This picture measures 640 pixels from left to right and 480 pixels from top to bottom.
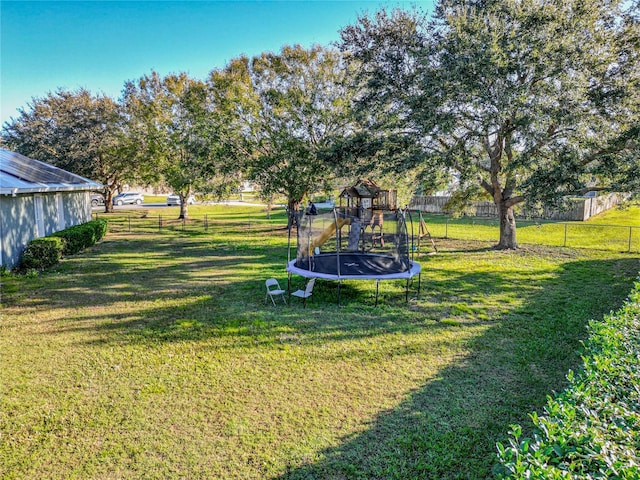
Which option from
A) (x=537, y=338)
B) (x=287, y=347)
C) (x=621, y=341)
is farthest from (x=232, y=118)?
(x=621, y=341)

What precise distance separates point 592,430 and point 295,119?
17572 millimetres

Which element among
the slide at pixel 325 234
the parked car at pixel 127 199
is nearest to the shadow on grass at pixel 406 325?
the slide at pixel 325 234

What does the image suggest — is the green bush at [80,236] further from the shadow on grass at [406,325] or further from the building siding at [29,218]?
the shadow on grass at [406,325]

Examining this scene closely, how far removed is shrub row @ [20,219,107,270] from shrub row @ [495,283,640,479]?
13199 mm

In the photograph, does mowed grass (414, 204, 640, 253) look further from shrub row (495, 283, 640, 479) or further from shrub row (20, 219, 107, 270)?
shrub row (20, 219, 107, 270)

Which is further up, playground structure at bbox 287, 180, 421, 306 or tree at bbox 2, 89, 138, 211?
tree at bbox 2, 89, 138, 211

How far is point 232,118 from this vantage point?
18688 mm

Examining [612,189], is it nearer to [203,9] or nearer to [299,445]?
[299,445]

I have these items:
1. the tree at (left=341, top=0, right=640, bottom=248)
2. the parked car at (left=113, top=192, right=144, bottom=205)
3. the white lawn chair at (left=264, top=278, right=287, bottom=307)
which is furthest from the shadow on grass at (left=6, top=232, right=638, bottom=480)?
the parked car at (left=113, top=192, right=144, bottom=205)

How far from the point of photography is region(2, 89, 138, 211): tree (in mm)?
25766

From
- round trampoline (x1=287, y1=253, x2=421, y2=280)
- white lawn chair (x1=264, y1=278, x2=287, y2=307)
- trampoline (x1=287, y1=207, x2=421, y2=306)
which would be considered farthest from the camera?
trampoline (x1=287, y1=207, x2=421, y2=306)

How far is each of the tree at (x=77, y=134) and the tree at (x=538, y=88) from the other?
20969mm

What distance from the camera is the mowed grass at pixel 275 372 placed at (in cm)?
368

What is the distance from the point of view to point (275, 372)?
5352mm
